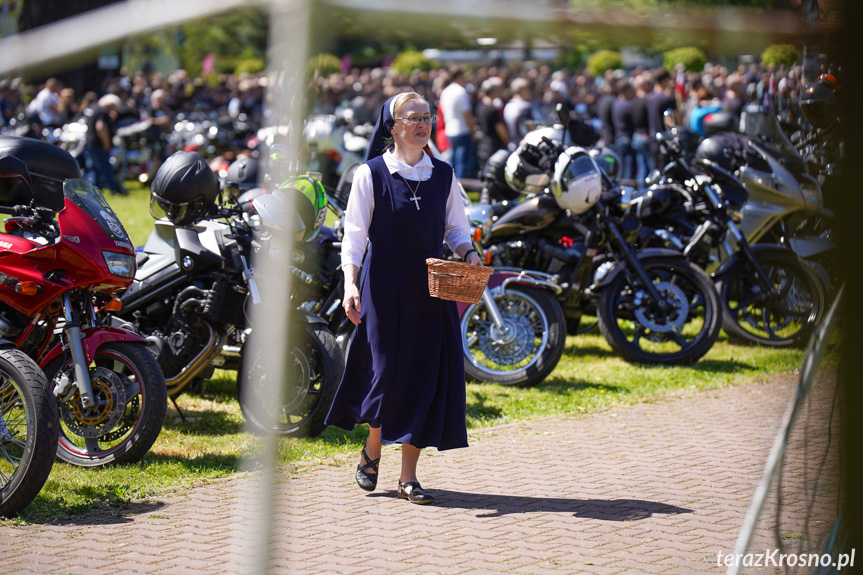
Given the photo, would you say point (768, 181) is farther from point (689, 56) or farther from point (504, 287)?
point (504, 287)

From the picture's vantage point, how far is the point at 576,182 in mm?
7770

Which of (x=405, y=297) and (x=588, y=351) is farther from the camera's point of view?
(x=588, y=351)

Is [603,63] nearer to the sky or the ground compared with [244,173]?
nearer to the sky

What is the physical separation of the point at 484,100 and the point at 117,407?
12026 mm

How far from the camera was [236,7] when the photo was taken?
4.92 ft

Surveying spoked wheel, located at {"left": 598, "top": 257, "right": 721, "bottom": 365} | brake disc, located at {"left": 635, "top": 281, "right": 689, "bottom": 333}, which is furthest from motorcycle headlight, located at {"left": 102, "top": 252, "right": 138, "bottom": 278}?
brake disc, located at {"left": 635, "top": 281, "right": 689, "bottom": 333}

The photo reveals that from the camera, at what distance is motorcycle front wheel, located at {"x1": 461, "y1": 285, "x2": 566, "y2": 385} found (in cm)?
717

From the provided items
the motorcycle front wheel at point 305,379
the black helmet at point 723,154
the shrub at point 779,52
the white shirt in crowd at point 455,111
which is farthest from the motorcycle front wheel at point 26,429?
the white shirt in crowd at point 455,111

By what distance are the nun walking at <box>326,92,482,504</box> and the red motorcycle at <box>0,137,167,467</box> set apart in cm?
121

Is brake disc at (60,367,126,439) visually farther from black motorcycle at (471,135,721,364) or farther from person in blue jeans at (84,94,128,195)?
person in blue jeans at (84,94,128,195)

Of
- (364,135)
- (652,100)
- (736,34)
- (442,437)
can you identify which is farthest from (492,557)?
(364,135)

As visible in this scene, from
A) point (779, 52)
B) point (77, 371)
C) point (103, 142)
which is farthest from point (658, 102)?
point (779, 52)

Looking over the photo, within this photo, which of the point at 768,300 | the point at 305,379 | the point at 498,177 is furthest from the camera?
the point at 498,177

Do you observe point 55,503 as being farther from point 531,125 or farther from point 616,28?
point 531,125
